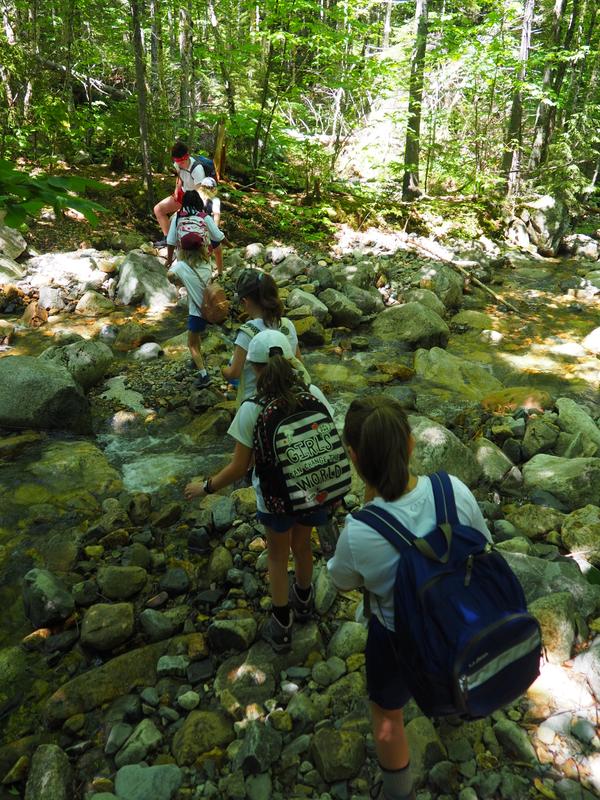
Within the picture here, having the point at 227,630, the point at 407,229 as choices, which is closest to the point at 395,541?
the point at 227,630

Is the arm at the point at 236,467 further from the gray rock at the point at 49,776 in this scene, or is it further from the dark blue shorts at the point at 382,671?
the gray rock at the point at 49,776

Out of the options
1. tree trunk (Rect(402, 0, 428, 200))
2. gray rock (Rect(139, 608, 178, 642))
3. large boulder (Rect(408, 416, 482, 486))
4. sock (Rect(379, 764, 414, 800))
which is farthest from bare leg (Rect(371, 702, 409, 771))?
tree trunk (Rect(402, 0, 428, 200))

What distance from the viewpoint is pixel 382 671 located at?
6.37 feet

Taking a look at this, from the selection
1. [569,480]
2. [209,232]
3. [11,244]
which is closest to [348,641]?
[569,480]

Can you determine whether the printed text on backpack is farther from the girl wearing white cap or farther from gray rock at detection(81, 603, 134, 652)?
gray rock at detection(81, 603, 134, 652)

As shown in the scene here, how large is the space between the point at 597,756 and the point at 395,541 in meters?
1.60

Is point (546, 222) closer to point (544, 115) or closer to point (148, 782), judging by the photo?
point (544, 115)

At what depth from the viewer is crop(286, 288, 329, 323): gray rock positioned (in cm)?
835

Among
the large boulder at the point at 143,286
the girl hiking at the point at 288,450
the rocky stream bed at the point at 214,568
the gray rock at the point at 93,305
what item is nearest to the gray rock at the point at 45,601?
the rocky stream bed at the point at 214,568

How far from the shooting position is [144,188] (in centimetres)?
1147

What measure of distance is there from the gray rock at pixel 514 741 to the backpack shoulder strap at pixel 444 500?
136cm

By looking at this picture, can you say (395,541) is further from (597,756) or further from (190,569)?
(190,569)

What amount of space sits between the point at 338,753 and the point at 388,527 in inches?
51.7

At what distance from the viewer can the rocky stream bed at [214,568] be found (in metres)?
2.31
